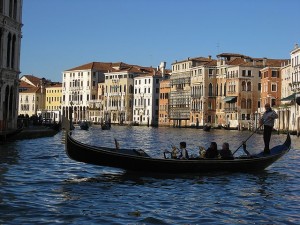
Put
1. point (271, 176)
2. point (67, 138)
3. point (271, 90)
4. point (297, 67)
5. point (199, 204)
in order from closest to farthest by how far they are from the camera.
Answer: point (199, 204), point (67, 138), point (271, 176), point (297, 67), point (271, 90)

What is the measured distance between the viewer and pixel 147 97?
80000 millimetres

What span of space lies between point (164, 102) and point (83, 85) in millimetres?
16802

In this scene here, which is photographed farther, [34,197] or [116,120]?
[116,120]

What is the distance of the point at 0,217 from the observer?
743cm

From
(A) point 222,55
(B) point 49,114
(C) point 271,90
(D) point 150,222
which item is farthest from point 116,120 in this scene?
(D) point 150,222

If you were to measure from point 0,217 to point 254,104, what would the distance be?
187 ft

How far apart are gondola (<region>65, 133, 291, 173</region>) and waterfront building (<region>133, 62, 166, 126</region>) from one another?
66.0 m

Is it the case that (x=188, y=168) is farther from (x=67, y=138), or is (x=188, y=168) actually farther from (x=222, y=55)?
(x=222, y=55)

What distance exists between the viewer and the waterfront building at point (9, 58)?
2312 centimetres

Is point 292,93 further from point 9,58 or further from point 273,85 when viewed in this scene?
point 9,58

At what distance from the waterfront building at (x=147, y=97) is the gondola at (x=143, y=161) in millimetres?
66018

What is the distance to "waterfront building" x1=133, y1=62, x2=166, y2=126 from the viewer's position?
79438 mm

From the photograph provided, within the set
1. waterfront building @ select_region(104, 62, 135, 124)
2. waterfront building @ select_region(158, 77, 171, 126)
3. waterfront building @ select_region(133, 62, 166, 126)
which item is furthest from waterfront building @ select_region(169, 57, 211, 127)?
waterfront building @ select_region(104, 62, 135, 124)

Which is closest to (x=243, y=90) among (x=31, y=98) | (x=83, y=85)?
(x=83, y=85)
